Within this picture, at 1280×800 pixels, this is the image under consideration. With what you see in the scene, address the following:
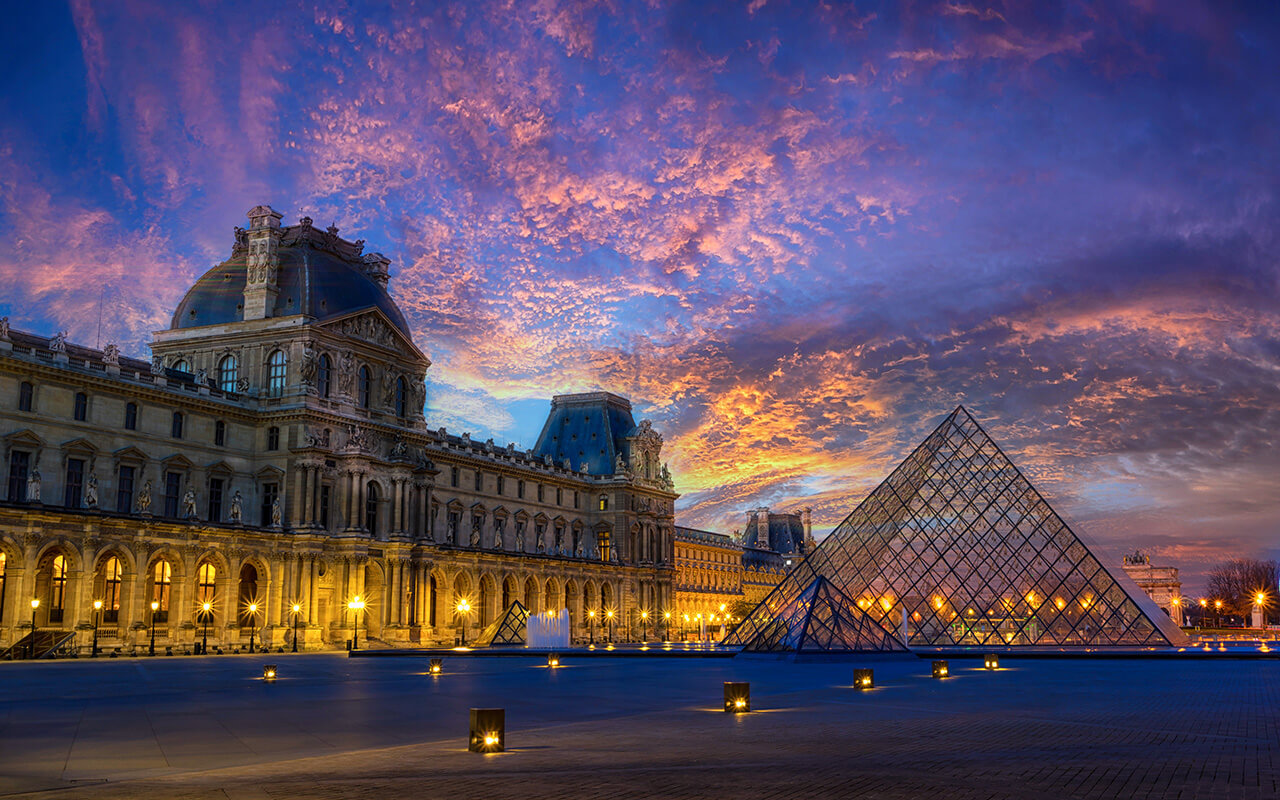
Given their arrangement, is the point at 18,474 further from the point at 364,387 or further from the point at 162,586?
the point at 364,387

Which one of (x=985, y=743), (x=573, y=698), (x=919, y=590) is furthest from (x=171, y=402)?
(x=985, y=743)

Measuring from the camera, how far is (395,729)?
1623 cm

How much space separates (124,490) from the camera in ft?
187

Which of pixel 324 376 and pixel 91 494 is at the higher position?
pixel 324 376

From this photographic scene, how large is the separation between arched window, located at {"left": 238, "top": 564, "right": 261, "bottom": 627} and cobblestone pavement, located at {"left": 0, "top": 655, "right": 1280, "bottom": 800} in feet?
108

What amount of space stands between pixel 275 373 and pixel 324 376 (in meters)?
2.70

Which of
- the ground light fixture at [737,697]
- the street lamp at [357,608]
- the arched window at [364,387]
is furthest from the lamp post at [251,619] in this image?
the ground light fixture at [737,697]

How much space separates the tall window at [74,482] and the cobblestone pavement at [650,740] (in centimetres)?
2985

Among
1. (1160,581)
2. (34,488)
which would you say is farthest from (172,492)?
(1160,581)

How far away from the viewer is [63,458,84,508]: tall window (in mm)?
54281

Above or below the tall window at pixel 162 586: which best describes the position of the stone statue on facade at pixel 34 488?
above

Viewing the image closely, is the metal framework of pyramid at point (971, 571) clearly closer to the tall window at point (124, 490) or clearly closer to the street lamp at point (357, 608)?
the street lamp at point (357, 608)

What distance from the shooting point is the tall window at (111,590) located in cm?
5259

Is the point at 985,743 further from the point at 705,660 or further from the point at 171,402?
the point at 171,402
